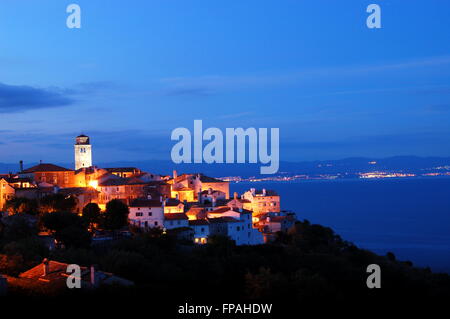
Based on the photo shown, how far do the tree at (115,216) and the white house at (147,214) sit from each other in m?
0.88

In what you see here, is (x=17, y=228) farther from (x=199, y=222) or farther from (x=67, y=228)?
(x=199, y=222)

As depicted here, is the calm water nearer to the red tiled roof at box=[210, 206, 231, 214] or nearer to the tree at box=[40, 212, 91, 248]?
the red tiled roof at box=[210, 206, 231, 214]

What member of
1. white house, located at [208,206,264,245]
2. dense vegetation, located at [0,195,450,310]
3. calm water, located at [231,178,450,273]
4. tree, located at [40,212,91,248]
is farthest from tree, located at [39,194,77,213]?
calm water, located at [231,178,450,273]

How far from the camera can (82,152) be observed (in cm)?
5378

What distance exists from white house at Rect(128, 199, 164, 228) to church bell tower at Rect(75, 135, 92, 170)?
14815 millimetres

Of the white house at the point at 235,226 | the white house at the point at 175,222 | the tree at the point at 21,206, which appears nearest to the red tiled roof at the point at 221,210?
the white house at the point at 235,226

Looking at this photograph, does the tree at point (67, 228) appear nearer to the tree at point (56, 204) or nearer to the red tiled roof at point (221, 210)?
the tree at point (56, 204)

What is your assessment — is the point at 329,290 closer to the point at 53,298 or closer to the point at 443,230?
the point at 53,298

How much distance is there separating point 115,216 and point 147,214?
2072 mm

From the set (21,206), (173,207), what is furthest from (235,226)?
(21,206)

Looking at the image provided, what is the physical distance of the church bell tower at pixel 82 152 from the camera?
53.6 metres

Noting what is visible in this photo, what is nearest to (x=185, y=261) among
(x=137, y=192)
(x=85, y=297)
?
(x=85, y=297)

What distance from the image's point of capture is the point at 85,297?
23109mm

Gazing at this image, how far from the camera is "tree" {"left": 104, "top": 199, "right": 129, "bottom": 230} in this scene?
125 ft
